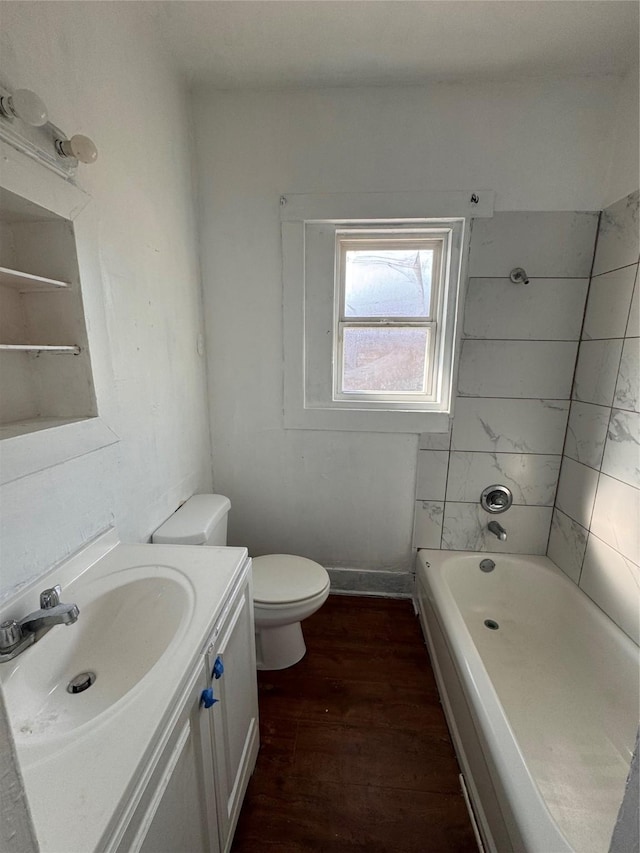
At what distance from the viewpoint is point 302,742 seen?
49.9 inches

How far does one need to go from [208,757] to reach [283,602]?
0.60 meters

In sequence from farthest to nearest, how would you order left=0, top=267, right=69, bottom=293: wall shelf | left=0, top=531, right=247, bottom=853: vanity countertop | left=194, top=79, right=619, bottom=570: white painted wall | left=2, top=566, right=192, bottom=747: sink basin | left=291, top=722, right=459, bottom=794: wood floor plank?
left=194, top=79, right=619, bottom=570: white painted wall < left=291, top=722, right=459, bottom=794: wood floor plank < left=0, top=267, right=69, bottom=293: wall shelf < left=2, top=566, right=192, bottom=747: sink basin < left=0, top=531, right=247, bottom=853: vanity countertop

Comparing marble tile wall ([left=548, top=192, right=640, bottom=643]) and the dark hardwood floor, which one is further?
marble tile wall ([left=548, top=192, right=640, bottom=643])

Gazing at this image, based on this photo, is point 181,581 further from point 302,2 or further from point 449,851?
point 302,2

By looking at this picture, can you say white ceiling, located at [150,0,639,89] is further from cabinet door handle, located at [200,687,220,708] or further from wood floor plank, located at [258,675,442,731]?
wood floor plank, located at [258,675,442,731]

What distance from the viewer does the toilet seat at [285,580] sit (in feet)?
Result: 4.59

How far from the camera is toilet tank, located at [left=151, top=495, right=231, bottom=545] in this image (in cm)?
131

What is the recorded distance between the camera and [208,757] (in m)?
0.79

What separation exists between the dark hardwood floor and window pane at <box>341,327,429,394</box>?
4.07 feet

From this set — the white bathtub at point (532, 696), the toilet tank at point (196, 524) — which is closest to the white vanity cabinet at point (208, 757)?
the toilet tank at point (196, 524)

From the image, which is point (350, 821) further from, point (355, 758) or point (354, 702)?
point (354, 702)

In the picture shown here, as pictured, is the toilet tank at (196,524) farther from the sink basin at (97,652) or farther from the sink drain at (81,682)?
the sink drain at (81,682)

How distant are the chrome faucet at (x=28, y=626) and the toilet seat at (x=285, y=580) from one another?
767mm

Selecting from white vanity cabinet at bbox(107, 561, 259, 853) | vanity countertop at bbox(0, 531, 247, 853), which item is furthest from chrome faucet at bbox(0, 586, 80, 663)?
white vanity cabinet at bbox(107, 561, 259, 853)
